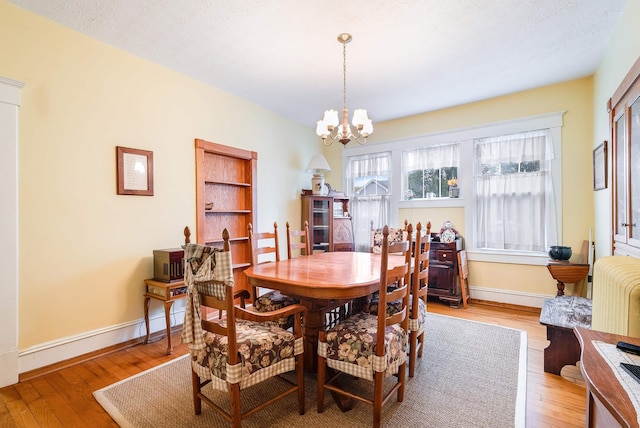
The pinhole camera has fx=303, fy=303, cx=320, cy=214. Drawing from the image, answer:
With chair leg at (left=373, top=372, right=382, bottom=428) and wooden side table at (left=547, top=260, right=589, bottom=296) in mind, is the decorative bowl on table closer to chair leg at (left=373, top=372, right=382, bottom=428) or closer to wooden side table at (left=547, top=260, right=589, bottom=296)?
wooden side table at (left=547, top=260, right=589, bottom=296)

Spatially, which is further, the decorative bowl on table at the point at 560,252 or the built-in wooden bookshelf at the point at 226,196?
the built-in wooden bookshelf at the point at 226,196

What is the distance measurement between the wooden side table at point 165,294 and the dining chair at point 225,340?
1072 millimetres

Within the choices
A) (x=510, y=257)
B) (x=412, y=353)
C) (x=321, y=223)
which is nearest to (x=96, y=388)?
A: (x=412, y=353)

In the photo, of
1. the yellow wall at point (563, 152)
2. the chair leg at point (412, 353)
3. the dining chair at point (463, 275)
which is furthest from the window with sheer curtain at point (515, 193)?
the chair leg at point (412, 353)

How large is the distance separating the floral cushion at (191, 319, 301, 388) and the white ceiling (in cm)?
226

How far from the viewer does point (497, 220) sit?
13.2 feet

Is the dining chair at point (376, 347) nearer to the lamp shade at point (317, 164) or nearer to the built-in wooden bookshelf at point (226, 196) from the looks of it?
the built-in wooden bookshelf at point (226, 196)

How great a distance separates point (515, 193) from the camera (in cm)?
388

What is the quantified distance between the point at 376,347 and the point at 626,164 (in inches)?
86.6

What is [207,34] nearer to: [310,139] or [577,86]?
[310,139]

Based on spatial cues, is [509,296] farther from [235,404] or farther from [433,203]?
[235,404]

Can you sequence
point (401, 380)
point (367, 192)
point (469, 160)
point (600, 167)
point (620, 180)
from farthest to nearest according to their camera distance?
point (367, 192) → point (469, 160) → point (600, 167) → point (620, 180) → point (401, 380)

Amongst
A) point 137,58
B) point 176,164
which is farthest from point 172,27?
point 176,164

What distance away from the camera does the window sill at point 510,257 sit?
3721 millimetres
